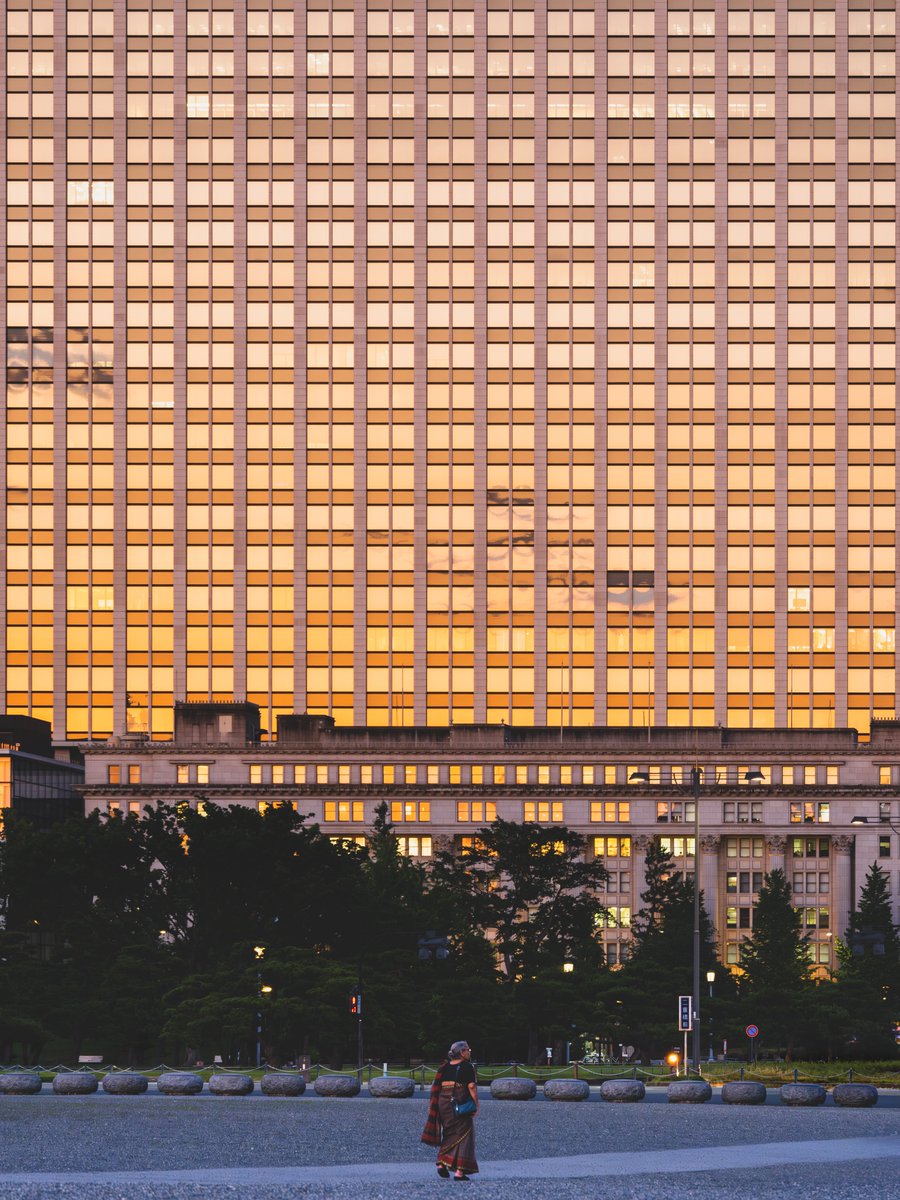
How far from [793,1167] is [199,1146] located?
42.1 feet

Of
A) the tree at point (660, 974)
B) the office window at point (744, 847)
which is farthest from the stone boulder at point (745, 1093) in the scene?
the office window at point (744, 847)

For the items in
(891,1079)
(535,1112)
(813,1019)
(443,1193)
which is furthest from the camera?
(813,1019)

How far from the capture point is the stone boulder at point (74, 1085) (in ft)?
251

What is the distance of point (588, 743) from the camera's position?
189875 millimetres

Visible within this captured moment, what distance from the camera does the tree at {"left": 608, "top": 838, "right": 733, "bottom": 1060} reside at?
12244 cm

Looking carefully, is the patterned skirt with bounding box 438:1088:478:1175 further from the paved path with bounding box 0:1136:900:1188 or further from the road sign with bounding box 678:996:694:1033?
the road sign with bounding box 678:996:694:1033

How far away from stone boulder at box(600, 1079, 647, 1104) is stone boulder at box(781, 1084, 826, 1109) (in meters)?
5.24

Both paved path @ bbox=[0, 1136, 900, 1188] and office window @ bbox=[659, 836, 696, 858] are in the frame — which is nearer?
paved path @ bbox=[0, 1136, 900, 1188]

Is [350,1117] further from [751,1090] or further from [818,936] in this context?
[818,936]

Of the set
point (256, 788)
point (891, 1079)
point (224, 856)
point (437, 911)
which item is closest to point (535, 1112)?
point (891, 1079)

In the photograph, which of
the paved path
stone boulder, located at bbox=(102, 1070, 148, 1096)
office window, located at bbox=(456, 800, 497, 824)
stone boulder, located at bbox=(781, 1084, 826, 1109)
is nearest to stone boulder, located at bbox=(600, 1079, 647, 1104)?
stone boulder, located at bbox=(781, 1084, 826, 1109)

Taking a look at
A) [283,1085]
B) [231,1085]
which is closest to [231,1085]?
[231,1085]

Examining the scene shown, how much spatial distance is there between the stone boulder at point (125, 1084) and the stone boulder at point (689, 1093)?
62.5 feet

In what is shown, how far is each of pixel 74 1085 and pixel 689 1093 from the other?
71.0 feet
